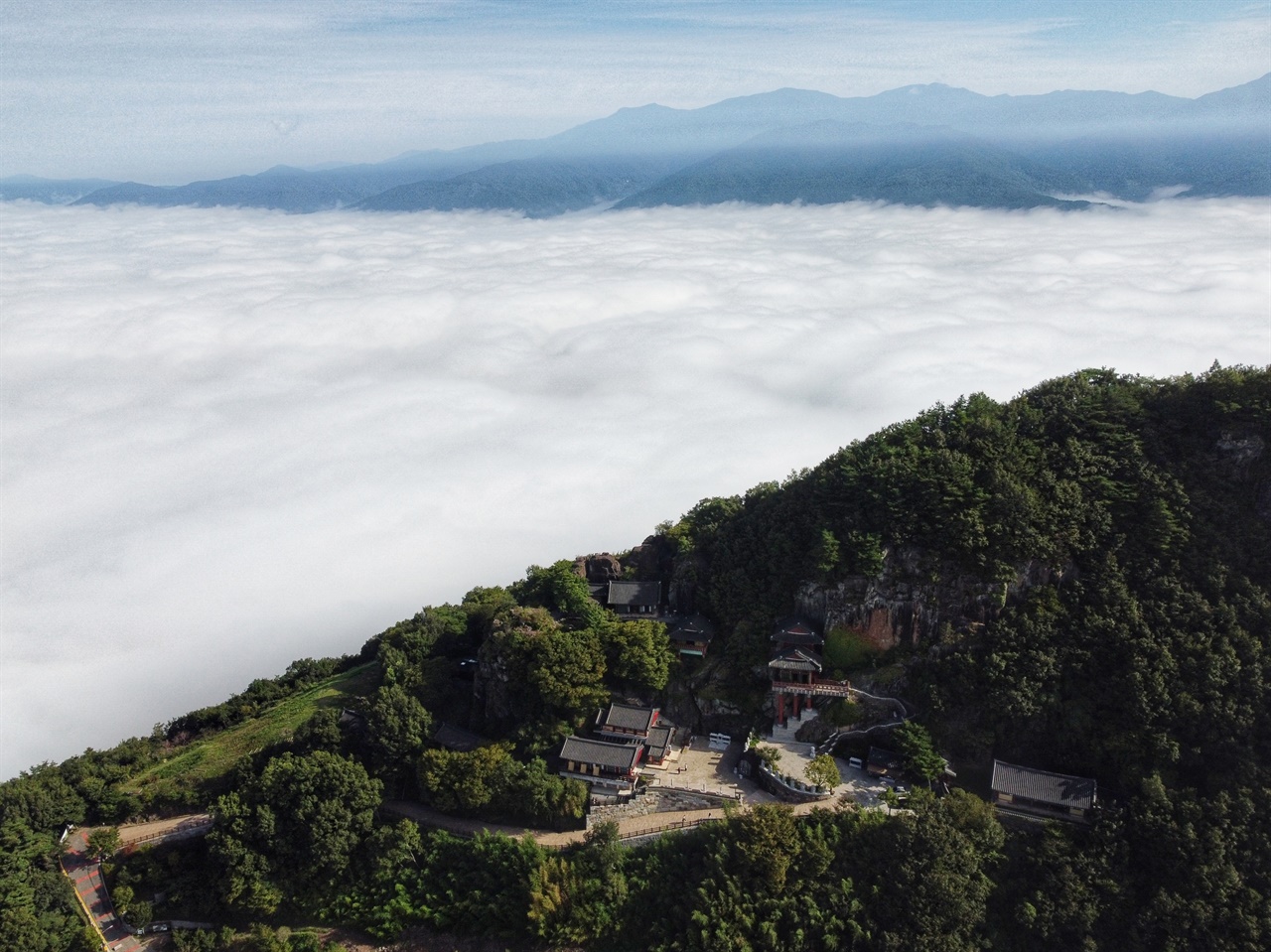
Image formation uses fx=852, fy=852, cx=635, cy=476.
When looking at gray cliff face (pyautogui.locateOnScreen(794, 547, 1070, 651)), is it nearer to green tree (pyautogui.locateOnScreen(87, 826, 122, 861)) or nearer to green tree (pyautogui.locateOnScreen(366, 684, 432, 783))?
green tree (pyautogui.locateOnScreen(366, 684, 432, 783))

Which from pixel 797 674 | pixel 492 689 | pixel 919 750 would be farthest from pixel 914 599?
pixel 492 689

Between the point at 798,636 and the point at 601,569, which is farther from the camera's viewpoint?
the point at 601,569

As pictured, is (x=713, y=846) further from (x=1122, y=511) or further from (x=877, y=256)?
(x=877, y=256)

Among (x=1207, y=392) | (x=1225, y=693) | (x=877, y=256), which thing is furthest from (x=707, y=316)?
(x=1225, y=693)

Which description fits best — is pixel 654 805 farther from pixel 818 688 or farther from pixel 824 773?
pixel 818 688

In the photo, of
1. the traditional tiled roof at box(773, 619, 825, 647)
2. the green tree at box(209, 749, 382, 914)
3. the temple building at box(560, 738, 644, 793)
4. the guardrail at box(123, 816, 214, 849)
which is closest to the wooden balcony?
the traditional tiled roof at box(773, 619, 825, 647)

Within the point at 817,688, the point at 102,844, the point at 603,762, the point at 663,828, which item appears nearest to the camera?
the point at 663,828

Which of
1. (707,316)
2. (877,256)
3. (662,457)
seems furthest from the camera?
(877,256)
